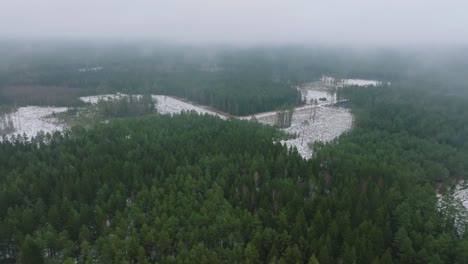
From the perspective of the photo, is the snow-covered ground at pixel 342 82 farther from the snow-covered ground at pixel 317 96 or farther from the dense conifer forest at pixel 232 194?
the dense conifer forest at pixel 232 194

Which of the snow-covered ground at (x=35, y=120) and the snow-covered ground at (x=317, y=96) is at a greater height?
the snow-covered ground at (x=317, y=96)

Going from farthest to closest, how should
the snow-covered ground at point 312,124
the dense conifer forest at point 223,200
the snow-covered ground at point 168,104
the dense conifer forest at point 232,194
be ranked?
the snow-covered ground at point 168,104 → the snow-covered ground at point 312,124 → the dense conifer forest at point 232,194 → the dense conifer forest at point 223,200

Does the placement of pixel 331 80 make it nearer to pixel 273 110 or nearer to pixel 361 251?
pixel 273 110

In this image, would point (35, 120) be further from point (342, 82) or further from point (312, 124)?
point (342, 82)

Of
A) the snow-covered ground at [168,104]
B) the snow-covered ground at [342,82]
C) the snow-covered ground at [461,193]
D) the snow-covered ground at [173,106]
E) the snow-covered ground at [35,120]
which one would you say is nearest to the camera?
the snow-covered ground at [461,193]

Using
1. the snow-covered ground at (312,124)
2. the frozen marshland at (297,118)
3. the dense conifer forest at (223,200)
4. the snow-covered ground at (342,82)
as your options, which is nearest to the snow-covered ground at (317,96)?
the frozen marshland at (297,118)

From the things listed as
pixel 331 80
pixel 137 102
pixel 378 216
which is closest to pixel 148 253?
pixel 378 216

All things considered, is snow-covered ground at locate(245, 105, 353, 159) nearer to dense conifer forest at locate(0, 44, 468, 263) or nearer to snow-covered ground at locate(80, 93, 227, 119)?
dense conifer forest at locate(0, 44, 468, 263)

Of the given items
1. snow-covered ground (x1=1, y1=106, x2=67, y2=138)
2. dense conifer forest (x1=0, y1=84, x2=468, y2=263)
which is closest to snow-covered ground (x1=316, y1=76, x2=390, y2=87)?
dense conifer forest (x1=0, y1=84, x2=468, y2=263)
